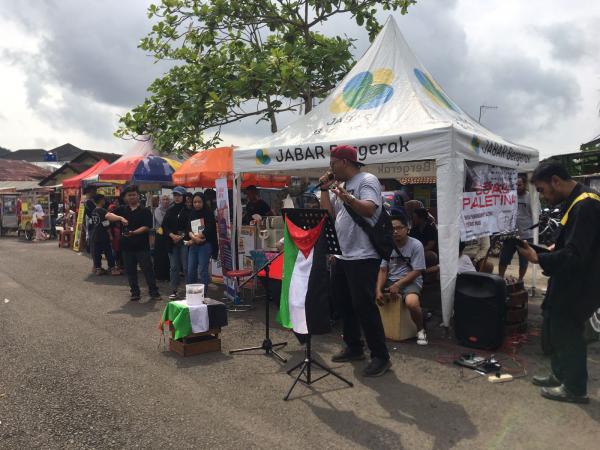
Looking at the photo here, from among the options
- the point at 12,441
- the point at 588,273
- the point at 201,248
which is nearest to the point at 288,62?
the point at 201,248

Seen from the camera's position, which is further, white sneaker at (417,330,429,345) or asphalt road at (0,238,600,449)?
white sneaker at (417,330,429,345)

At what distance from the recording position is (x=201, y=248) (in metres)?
7.49

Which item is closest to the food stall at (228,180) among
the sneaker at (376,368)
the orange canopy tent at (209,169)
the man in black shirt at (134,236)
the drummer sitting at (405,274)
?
the orange canopy tent at (209,169)

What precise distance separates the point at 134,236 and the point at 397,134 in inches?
178

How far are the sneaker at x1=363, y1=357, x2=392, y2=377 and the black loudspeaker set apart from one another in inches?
50.5

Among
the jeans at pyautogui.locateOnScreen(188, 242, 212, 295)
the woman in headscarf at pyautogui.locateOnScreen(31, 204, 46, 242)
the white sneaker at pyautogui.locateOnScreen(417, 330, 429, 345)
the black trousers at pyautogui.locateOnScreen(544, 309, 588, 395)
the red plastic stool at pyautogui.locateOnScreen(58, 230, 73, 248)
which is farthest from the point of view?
the woman in headscarf at pyautogui.locateOnScreen(31, 204, 46, 242)

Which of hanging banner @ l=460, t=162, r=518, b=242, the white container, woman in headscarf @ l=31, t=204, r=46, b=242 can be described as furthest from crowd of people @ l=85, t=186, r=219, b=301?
woman in headscarf @ l=31, t=204, r=46, b=242

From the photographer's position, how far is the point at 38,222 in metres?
19.2

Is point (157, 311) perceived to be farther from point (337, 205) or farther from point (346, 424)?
point (346, 424)

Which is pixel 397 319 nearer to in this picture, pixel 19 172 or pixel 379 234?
pixel 379 234

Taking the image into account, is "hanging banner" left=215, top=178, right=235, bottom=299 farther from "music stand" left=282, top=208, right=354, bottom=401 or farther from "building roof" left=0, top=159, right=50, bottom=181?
"building roof" left=0, top=159, right=50, bottom=181

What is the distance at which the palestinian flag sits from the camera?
150 inches

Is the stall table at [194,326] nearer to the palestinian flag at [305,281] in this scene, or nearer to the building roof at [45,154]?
the palestinian flag at [305,281]

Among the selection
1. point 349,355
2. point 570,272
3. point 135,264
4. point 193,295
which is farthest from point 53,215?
point 570,272
